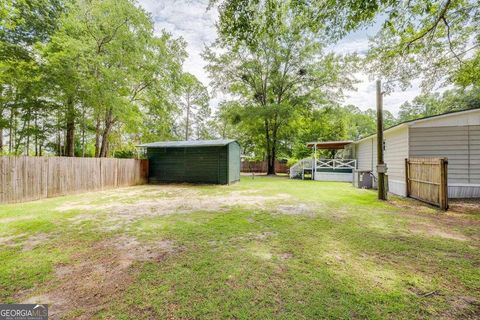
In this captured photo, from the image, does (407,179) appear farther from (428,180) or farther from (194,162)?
(194,162)

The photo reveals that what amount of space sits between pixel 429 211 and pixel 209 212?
5930 millimetres

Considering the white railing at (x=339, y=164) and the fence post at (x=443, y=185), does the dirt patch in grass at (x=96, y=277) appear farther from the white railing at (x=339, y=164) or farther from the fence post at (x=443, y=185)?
the white railing at (x=339, y=164)

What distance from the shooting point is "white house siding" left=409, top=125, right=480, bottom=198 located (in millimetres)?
7520

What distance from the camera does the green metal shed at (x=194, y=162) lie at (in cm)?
1255

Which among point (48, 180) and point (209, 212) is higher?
point (48, 180)

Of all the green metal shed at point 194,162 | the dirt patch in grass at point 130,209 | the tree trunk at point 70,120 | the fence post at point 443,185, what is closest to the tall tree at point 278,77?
the green metal shed at point 194,162

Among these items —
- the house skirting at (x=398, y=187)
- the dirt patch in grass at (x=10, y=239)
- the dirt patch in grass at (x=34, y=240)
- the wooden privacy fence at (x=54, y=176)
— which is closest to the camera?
the dirt patch in grass at (x=34, y=240)

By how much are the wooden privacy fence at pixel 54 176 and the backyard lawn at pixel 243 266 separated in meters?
2.18

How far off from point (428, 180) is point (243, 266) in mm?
6955

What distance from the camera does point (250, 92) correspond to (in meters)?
21.4

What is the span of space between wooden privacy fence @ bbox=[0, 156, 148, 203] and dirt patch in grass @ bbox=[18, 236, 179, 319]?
5821 mm

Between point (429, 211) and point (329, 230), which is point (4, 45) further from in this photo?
point (429, 211)

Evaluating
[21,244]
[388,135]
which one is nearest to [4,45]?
[21,244]

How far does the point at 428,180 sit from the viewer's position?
6.52 meters
